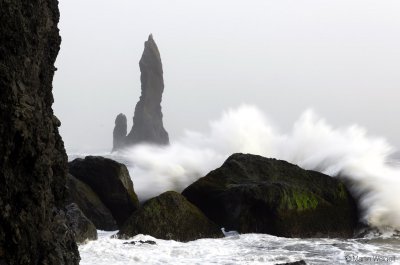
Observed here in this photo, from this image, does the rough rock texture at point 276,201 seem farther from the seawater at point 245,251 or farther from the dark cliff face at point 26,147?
the dark cliff face at point 26,147

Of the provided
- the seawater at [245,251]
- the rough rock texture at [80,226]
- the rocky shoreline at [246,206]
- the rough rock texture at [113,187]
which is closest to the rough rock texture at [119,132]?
the rough rock texture at [113,187]

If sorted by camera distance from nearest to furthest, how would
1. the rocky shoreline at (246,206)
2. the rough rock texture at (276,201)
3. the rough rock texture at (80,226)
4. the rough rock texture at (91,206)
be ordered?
the rough rock texture at (80,226), the rocky shoreline at (246,206), the rough rock texture at (276,201), the rough rock texture at (91,206)

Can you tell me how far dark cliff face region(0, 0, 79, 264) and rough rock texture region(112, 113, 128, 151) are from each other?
288 ft

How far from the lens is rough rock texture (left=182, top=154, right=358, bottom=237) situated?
1155cm

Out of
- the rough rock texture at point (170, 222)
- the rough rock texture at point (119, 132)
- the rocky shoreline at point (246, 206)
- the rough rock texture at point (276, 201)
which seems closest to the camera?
the rough rock texture at point (170, 222)

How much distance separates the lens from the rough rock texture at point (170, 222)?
1092cm

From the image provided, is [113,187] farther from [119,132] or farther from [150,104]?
[119,132]

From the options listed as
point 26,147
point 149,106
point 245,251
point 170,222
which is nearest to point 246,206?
point 170,222

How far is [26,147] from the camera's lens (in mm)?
4457

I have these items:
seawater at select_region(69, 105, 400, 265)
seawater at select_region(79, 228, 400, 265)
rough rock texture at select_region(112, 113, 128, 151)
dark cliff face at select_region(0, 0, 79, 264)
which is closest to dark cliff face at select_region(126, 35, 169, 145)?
rough rock texture at select_region(112, 113, 128, 151)

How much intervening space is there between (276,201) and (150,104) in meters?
82.4

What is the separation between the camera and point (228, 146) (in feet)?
88.5

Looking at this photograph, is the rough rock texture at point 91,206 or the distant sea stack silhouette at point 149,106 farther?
the distant sea stack silhouette at point 149,106

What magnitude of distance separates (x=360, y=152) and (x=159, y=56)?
81.2 metres
